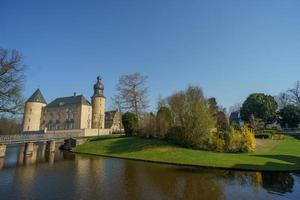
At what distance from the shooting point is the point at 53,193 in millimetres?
12336

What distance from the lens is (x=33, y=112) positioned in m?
72.6

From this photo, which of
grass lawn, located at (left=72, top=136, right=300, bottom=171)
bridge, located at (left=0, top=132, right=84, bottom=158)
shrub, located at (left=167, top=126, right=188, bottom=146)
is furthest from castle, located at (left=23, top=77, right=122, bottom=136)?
shrub, located at (left=167, top=126, right=188, bottom=146)

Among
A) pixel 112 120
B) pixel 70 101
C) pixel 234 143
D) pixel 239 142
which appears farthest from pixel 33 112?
pixel 239 142

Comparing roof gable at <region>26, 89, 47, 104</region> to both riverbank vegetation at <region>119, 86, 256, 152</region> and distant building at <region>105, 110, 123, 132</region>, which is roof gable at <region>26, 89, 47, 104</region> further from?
riverbank vegetation at <region>119, 86, 256, 152</region>

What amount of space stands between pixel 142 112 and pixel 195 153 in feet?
61.4

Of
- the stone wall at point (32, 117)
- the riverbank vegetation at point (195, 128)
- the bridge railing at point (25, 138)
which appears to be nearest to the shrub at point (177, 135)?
the riverbank vegetation at point (195, 128)

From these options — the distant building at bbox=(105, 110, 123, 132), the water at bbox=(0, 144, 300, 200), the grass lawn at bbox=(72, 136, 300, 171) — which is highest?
the distant building at bbox=(105, 110, 123, 132)

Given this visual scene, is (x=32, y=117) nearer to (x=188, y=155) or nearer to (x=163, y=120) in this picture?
(x=163, y=120)

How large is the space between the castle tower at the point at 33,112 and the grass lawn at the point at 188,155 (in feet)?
137

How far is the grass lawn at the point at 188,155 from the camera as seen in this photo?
21266 millimetres

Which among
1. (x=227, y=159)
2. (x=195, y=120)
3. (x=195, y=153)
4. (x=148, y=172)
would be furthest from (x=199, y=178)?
(x=195, y=120)

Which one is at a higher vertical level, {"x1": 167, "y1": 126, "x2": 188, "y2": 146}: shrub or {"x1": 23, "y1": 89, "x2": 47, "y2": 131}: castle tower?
{"x1": 23, "y1": 89, "x2": 47, "y2": 131}: castle tower

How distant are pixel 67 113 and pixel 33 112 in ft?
32.8

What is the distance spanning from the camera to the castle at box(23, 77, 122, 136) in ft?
234
